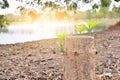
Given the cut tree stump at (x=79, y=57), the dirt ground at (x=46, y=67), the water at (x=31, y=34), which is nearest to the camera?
the cut tree stump at (x=79, y=57)

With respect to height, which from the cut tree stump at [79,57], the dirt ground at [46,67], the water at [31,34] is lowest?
the water at [31,34]

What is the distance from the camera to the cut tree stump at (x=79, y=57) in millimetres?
2781

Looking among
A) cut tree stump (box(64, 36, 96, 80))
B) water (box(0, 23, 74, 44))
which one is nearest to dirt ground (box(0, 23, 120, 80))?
cut tree stump (box(64, 36, 96, 80))

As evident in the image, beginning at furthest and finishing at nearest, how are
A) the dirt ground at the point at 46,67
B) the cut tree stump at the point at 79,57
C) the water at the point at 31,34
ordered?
the water at the point at 31,34, the dirt ground at the point at 46,67, the cut tree stump at the point at 79,57

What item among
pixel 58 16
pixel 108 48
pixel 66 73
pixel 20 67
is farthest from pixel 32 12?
pixel 66 73

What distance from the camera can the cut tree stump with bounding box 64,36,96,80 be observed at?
9.12 feet

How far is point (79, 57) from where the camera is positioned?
111 inches

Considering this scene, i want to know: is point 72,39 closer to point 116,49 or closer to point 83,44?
point 83,44

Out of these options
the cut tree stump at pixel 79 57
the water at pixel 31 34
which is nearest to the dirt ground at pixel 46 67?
the cut tree stump at pixel 79 57

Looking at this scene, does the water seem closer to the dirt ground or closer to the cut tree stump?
the dirt ground

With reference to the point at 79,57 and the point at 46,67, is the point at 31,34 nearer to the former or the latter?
the point at 46,67

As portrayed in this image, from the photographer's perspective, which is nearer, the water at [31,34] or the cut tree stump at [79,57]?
the cut tree stump at [79,57]

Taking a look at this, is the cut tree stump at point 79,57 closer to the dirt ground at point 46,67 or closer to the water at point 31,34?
the dirt ground at point 46,67

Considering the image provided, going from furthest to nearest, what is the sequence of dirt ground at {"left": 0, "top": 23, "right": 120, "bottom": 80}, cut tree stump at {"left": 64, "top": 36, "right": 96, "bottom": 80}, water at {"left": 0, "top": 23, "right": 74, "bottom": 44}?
water at {"left": 0, "top": 23, "right": 74, "bottom": 44} < dirt ground at {"left": 0, "top": 23, "right": 120, "bottom": 80} < cut tree stump at {"left": 64, "top": 36, "right": 96, "bottom": 80}
